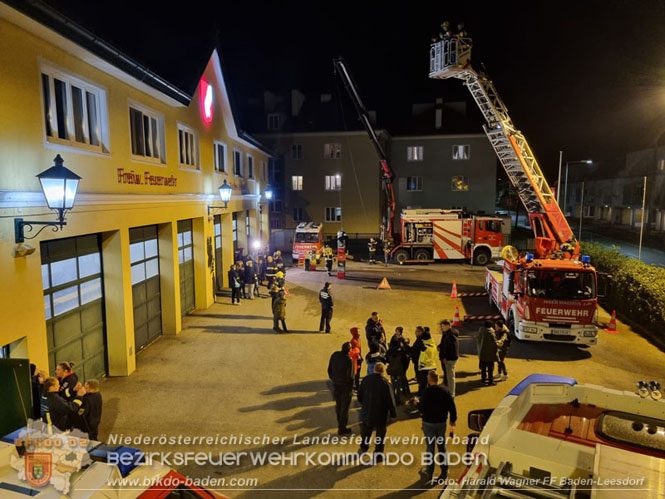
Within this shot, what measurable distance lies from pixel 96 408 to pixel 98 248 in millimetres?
4128

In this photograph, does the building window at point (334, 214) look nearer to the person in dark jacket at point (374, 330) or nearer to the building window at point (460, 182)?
the building window at point (460, 182)

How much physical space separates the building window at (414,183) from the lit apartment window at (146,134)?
27436 millimetres

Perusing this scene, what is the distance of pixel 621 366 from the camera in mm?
10617

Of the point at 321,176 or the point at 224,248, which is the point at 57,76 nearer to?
the point at 224,248

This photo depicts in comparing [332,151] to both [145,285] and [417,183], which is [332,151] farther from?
[145,285]

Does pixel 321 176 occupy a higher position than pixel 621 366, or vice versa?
pixel 321 176

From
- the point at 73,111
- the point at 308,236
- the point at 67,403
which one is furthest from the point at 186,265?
the point at 308,236

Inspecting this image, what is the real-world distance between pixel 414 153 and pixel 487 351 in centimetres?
2949

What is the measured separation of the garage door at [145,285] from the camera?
10758mm

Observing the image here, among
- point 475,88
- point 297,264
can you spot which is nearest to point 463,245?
point 297,264

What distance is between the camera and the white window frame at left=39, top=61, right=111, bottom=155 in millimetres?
7324

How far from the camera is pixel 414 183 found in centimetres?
3662

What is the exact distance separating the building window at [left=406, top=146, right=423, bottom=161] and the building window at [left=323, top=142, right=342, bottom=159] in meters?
6.14

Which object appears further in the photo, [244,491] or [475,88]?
[475,88]
